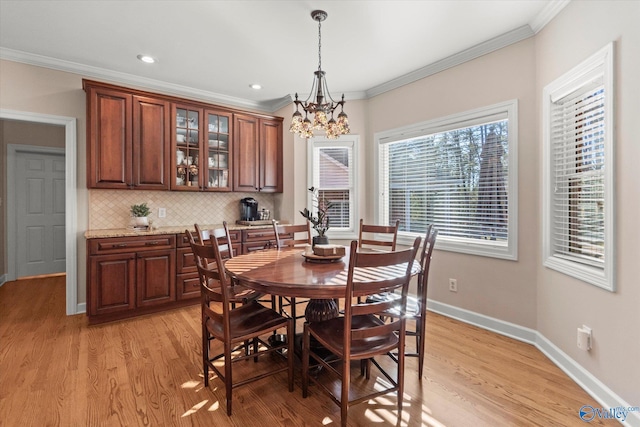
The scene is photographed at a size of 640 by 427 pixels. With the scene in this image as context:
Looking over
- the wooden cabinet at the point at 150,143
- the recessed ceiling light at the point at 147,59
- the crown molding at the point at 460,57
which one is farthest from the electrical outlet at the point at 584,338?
the recessed ceiling light at the point at 147,59

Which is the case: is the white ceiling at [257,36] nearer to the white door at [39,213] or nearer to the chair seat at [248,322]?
the chair seat at [248,322]

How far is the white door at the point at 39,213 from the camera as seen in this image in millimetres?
4980

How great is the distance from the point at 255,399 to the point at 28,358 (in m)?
1.98

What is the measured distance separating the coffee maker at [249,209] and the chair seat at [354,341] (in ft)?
9.35

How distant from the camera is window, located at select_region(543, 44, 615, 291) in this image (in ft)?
6.38

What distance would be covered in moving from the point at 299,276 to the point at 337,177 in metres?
2.74

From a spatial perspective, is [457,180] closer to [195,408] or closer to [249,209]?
[249,209]

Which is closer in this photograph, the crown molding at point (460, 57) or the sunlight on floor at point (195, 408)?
the sunlight on floor at point (195, 408)

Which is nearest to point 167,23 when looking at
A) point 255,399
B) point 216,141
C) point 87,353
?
point 216,141

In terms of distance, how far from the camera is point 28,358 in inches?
97.7

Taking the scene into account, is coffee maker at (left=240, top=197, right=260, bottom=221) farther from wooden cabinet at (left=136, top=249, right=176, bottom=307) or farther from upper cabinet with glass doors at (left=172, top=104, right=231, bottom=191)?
wooden cabinet at (left=136, top=249, right=176, bottom=307)

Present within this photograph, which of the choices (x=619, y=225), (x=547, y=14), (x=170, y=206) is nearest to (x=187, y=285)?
(x=170, y=206)

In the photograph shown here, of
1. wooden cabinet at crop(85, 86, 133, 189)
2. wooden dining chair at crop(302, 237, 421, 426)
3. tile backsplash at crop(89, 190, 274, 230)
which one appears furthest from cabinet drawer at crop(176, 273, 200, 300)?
wooden dining chair at crop(302, 237, 421, 426)

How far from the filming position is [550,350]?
8.15ft
